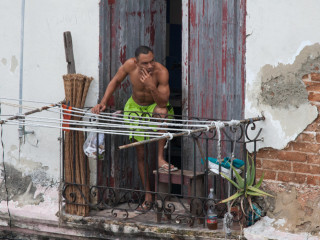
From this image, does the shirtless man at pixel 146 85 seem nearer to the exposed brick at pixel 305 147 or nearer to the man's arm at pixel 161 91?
the man's arm at pixel 161 91

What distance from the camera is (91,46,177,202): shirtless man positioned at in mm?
8172

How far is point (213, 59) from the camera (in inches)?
324

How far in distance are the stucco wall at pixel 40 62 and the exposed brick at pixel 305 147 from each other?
225cm

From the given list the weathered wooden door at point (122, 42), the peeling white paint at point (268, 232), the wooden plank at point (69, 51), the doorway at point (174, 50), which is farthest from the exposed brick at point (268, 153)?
the doorway at point (174, 50)

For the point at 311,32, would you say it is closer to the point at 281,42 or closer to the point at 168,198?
the point at 281,42

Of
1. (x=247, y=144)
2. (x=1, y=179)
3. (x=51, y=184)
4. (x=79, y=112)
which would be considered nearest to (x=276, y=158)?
(x=247, y=144)

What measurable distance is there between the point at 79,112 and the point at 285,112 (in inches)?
79.1

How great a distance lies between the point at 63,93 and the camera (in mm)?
8680

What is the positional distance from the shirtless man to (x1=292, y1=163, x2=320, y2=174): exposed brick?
4.24 ft

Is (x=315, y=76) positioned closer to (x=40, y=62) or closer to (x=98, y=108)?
(x=98, y=108)

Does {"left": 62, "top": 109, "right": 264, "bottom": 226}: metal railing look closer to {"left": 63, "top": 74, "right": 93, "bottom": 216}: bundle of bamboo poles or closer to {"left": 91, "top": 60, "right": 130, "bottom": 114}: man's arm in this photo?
{"left": 63, "top": 74, "right": 93, "bottom": 216}: bundle of bamboo poles

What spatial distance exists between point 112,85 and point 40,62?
0.92 m

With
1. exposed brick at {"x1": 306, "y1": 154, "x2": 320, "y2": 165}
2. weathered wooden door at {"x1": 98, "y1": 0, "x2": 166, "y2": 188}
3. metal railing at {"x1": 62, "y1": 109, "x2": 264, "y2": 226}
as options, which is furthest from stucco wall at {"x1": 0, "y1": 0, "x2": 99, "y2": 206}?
exposed brick at {"x1": 306, "y1": 154, "x2": 320, "y2": 165}

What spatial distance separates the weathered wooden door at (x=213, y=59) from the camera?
316 inches
